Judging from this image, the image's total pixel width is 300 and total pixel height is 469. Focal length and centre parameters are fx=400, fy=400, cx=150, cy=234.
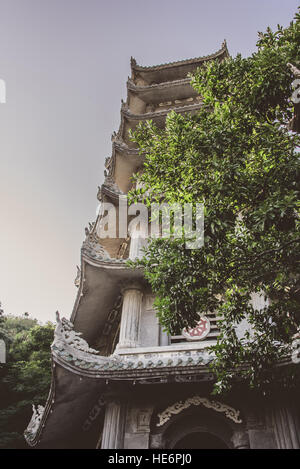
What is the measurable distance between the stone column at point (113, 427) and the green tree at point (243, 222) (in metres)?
2.61

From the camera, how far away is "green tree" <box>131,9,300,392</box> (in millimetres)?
6504

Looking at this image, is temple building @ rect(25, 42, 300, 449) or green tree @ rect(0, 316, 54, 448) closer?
→ temple building @ rect(25, 42, 300, 449)

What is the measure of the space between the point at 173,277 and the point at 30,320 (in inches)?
1809

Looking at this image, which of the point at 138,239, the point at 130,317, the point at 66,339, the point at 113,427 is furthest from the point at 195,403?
the point at 138,239

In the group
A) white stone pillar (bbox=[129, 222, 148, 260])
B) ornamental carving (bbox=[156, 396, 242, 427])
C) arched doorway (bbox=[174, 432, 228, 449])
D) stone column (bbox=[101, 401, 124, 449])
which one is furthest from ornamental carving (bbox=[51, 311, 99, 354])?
white stone pillar (bbox=[129, 222, 148, 260])

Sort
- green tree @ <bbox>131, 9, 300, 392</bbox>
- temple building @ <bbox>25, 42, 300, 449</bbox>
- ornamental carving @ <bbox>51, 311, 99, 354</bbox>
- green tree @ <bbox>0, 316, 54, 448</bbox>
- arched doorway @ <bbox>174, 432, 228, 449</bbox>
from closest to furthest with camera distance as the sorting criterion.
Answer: green tree @ <bbox>131, 9, 300, 392</bbox> < temple building @ <bbox>25, 42, 300, 449</bbox> < arched doorway @ <bbox>174, 432, 228, 449</bbox> < ornamental carving @ <bbox>51, 311, 99, 354</bbox> < green tree @ <bbox>0, 316, 54, 448</bbox>

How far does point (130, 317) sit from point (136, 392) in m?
2.11

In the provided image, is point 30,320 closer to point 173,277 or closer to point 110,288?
point 110,288

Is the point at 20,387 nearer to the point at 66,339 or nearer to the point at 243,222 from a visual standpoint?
the point at 66,339

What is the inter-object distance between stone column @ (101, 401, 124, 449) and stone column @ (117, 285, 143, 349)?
1570mm

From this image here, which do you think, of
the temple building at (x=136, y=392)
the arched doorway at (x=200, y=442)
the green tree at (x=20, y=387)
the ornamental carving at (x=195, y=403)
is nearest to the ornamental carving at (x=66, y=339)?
the temple building at (x=136, y=392)

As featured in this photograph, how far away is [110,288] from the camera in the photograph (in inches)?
442

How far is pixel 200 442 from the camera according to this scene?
8.67 meters

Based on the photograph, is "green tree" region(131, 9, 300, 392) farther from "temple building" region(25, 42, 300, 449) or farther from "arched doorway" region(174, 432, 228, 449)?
"arched doorway" region(174, 432, 228, 449)
